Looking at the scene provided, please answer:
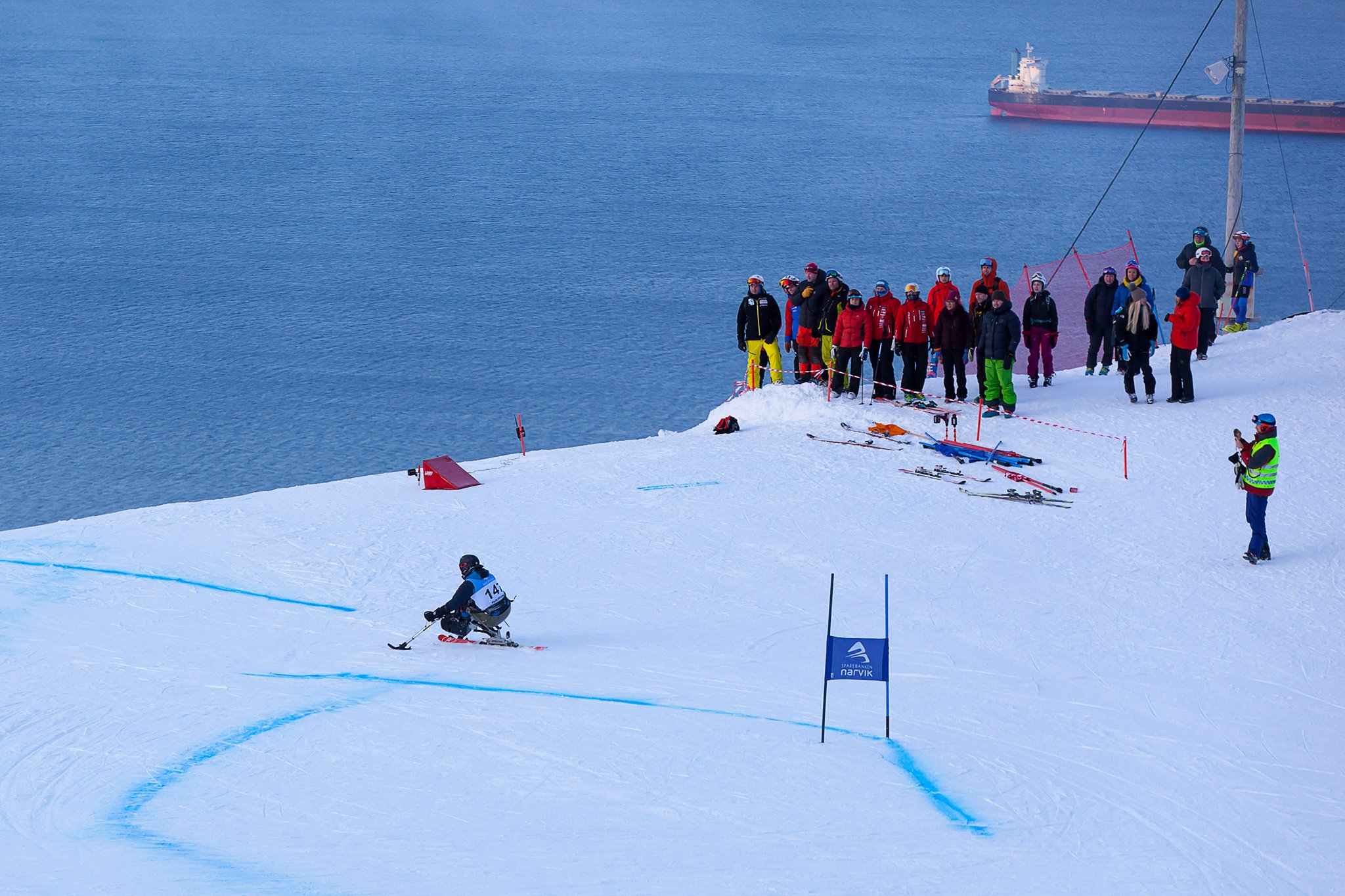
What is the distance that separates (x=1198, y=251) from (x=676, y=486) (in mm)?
7549

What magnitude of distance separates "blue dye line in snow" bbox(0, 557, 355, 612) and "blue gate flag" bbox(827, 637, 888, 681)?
17.0ft

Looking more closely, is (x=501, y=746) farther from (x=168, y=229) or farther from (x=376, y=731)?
Result: (x=168, y=229)

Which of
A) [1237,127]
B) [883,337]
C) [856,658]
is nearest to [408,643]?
[856,658]

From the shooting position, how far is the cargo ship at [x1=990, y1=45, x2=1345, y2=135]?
7638 centimetres

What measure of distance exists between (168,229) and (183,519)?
4242 centimetres

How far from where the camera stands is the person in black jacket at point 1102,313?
1747 centimetres

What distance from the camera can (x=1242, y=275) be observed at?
19.9 metres

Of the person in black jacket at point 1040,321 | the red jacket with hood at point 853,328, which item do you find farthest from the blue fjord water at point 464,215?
the person in black jacket at point 1040,321

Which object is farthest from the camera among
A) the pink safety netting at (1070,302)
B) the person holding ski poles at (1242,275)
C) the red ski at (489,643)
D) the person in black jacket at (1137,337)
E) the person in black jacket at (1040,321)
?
the pink safety netting at (1070,302)

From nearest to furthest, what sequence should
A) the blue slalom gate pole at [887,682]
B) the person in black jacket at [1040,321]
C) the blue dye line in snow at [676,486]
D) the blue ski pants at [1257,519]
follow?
the blue slalom gate pole at [887,682]
the blue ski pants at [1257,519]
the blue dye line in snow at [676,486]
the person in black jacket at [1040,321]

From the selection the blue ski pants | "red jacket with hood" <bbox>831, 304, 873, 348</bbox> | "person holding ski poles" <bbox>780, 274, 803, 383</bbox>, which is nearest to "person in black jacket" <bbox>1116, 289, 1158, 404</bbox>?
"red jacket with hood" <bbox>831, 304, 873, 348</bbox>

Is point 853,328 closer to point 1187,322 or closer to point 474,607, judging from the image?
point 1187,322

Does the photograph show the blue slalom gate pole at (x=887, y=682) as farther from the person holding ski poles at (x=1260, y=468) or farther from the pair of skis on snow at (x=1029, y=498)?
the person holding ski poles at (x=1260, y=468)

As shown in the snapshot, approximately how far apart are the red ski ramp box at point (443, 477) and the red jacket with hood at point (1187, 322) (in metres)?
8.47
